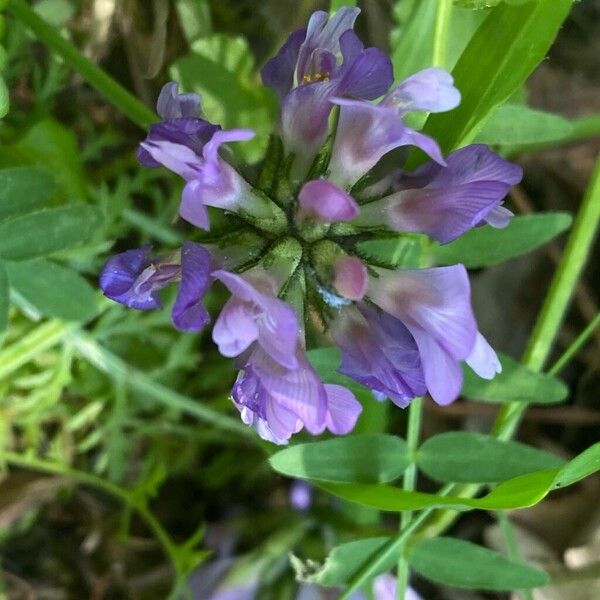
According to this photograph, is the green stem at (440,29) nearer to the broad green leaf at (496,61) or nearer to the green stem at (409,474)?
the broad green leaf at (496,61)

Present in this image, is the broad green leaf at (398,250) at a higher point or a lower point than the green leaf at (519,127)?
lower

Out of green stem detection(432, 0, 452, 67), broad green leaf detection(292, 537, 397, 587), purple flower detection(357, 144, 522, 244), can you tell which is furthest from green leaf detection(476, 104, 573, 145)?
broad green leaf detection(292, 537, 397, 587)

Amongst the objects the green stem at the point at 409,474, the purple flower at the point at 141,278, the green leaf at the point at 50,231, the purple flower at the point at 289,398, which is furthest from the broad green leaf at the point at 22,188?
the green stem at the point at 409,474

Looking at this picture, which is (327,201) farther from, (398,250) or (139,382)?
(139,382)

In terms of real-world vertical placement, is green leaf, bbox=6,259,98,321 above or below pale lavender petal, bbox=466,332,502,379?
below

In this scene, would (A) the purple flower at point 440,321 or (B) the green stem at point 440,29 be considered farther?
(B) the green stem at point 440,29

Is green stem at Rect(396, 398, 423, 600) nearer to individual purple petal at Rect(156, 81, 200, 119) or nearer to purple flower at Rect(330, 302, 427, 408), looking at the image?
purple flower at Rect(330, 302, 427, 408)
